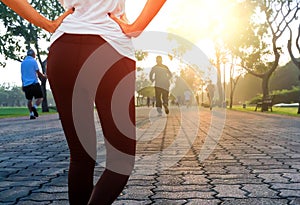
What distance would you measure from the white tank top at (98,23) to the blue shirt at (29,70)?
11.3 meters

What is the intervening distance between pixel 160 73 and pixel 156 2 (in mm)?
12939

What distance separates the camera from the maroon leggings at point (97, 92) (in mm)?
1763

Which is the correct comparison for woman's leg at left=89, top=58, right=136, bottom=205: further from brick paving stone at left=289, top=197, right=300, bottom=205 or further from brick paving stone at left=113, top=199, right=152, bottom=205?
brick paving stone at left=289, top=197, right=300, bottom=205

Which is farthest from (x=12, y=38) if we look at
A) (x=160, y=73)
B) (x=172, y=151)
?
(x=172, y=151)

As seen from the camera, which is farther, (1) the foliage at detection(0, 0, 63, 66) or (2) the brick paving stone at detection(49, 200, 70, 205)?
(1) the foliage at detection(0, 0, 63, 66)

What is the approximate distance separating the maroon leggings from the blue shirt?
1132cm

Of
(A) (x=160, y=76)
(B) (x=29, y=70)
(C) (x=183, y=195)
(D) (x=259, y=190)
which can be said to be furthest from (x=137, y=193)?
(A) (x=160, y=76)

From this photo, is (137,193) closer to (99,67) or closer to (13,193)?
(13,193)

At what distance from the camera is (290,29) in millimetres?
23422

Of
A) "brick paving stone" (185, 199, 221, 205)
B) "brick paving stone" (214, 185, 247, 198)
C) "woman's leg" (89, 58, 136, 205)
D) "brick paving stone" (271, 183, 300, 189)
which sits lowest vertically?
"brick paving stone" (185, 199, 221, 205)

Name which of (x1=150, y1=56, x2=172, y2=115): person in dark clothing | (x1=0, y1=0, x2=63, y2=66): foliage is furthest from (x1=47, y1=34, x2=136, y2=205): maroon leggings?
(x1=0, y1=0, x2=63, y2=66): foliage

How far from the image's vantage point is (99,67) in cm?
177

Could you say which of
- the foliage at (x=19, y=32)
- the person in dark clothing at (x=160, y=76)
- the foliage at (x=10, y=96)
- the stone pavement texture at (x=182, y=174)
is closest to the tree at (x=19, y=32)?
the foliage at (x=19, y=32)

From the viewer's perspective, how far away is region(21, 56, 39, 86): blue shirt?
41.4 feet
